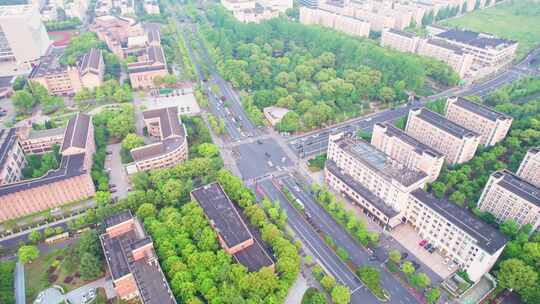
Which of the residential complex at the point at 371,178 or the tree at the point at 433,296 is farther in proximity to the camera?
the residential complex at the point at 371,178

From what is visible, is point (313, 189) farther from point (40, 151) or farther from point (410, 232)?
point (40, 151)

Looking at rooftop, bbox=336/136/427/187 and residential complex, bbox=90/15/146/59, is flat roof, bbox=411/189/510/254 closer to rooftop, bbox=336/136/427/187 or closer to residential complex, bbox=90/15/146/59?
rooftop, bbox=336/136/427/187

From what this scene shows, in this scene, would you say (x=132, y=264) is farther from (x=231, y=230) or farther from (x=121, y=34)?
(x=121, y=34)

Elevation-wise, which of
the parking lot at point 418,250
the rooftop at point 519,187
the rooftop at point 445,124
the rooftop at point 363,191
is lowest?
the parking lot at point 418,250

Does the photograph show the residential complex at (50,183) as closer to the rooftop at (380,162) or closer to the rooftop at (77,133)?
the rooftop at (77,133)

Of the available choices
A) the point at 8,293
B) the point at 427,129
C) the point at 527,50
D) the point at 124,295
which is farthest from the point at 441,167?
the point at 527,50

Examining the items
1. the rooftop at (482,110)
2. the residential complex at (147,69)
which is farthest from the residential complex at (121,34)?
the rooftop at (482,110)

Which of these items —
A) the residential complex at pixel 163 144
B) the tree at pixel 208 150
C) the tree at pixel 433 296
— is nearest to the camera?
the tree at pixel 433 296
